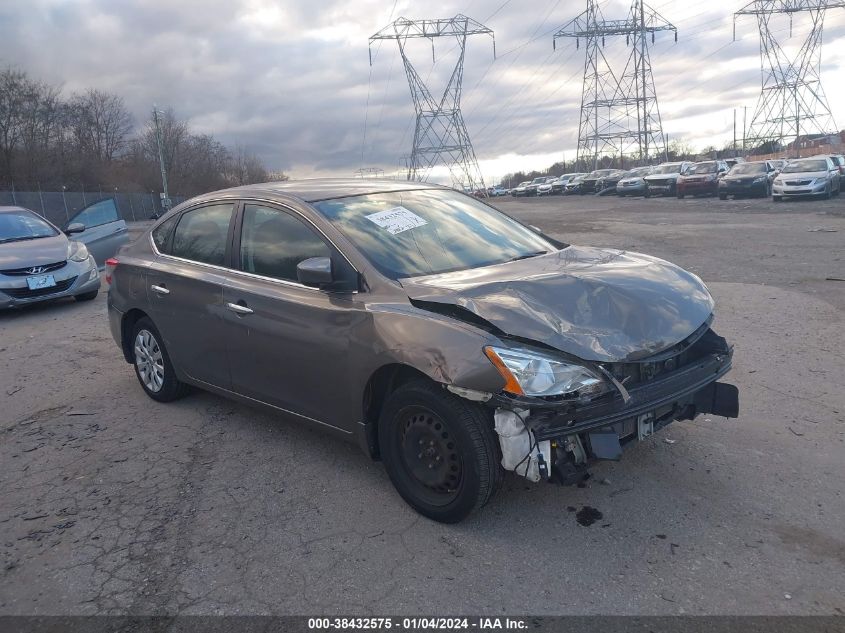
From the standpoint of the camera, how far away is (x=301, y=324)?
406 centimetres

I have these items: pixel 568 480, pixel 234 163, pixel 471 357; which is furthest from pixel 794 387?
pixel 234 163

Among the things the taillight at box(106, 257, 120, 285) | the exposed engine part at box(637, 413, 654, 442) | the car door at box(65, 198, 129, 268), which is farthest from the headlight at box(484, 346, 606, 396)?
the car door at box(65, 198, 129, 268)

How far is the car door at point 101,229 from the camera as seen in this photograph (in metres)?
12.5

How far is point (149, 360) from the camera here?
562cm

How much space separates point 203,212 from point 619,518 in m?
3.66

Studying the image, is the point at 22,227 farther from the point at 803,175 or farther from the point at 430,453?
the point at 803,175

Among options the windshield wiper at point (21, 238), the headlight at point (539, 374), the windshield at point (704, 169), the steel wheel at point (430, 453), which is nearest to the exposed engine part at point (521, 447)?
the headlight at point (539, 374)

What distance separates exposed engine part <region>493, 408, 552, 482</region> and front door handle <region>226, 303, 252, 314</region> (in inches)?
77.9

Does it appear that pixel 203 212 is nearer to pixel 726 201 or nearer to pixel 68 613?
pixel 68 613

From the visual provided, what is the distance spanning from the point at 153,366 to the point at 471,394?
339 centimetres

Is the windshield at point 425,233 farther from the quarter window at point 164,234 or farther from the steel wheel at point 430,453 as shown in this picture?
the quarter window at point 164,234

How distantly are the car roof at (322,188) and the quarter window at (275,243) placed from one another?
6.3 inches

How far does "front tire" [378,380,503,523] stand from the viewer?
3.27 metres

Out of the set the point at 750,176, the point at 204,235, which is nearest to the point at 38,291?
the point at 204,235
